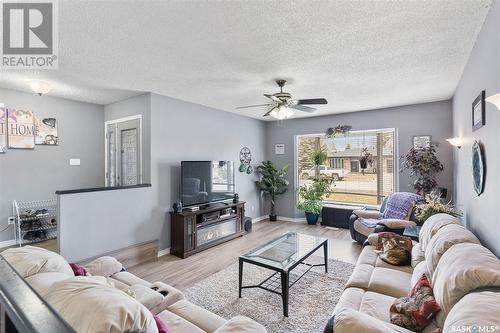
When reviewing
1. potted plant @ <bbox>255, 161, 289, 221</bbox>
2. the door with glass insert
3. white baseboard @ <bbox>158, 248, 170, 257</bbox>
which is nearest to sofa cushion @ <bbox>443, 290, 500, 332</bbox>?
white baseboard @ <bbox>158, 248, 170, 257</bbox>

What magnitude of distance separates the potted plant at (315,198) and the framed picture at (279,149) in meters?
1.18

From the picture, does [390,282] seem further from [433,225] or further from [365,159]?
[365,159]

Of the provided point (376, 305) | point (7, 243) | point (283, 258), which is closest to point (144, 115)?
point (7, 243)

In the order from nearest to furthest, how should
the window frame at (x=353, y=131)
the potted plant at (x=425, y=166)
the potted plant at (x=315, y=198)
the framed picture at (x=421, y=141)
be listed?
the potted plant at (x=425, y=166) → the framed picture at (x=421, y=141) → the window frame at (x=353, y=131) → the potted plant at (x=315, y=198)

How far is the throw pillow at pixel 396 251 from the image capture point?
254 cm

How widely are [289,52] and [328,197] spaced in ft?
14.2

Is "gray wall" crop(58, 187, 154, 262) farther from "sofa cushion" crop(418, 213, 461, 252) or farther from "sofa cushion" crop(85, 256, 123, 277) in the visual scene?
"sofa cushion" crop(418, 213, 461, 252)

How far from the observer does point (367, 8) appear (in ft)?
6.08

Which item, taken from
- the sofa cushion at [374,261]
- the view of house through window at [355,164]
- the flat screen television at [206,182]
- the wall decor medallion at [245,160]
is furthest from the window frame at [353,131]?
the sofa cushion at [374,261]

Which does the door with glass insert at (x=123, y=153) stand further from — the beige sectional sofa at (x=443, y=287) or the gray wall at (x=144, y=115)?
the beige sectional sofa at (x=443, y=287)

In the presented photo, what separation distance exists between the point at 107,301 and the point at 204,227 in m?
3.44

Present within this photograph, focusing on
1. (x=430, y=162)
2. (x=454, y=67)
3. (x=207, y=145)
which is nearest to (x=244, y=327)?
(x=454, y=67)

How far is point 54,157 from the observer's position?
4441 mm

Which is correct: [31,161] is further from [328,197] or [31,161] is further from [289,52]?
[328,197]
